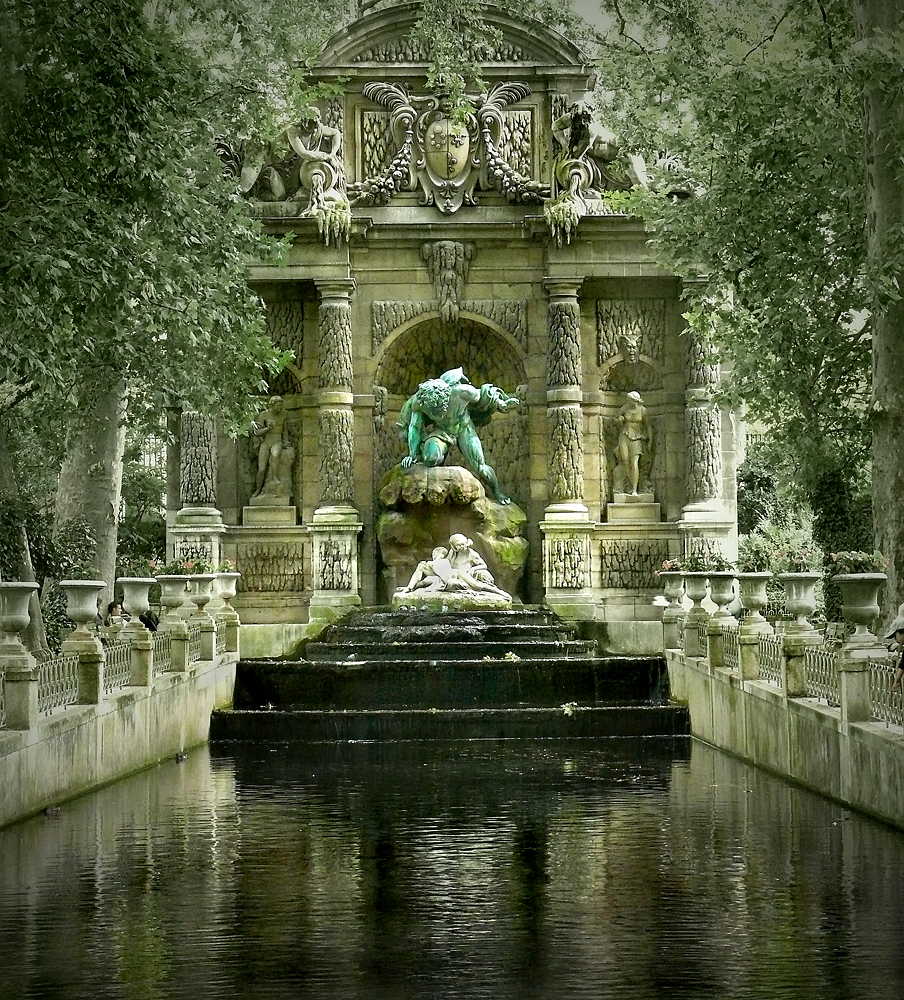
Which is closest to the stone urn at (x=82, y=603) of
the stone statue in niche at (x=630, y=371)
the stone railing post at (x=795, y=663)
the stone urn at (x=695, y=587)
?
the stone railing post at (x=795, y=663)

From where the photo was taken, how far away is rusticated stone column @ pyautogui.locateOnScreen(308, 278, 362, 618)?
26.9m

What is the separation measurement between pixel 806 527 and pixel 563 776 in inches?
1071

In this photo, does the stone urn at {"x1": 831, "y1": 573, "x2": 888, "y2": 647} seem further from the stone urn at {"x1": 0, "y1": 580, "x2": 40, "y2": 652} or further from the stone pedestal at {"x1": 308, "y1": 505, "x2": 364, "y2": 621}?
the stone pedestal at {"x1": 308, "y1": 505, "x2": 364, "y2": 621}

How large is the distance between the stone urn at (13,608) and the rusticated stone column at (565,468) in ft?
47.2

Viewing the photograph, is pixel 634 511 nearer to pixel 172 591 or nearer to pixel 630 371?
pixel 630 371

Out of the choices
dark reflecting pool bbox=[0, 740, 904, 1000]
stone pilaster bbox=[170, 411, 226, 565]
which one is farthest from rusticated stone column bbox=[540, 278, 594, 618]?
dark reflecting pool bbox=[0, 740, 904, 1000]

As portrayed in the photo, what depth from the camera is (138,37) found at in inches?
685

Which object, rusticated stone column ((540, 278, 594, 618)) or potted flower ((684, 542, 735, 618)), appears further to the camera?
rusticated stone column ((540, 278, 594, 618))

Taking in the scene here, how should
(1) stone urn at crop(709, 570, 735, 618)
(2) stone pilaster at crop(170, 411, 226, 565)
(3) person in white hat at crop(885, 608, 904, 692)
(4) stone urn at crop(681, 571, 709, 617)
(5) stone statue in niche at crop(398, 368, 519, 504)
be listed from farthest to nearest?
1. (2) stone pilaster at crop(170, 411, 226, 565)
2. (5) stone statue in niche at crop(398, 368, 519, 504)
3. (4) stone urn at crop(681, 571, 709, 617)
4. (1) stone urn at crop(709, 570, 735, 618)
5. (3) person in white hat at crop(885, 608, 904, 692)

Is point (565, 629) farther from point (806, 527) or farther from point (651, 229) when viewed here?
point (806, 527)

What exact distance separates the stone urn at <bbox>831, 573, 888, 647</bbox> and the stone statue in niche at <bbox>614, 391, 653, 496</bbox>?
14.7m

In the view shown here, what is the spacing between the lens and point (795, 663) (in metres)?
14.8

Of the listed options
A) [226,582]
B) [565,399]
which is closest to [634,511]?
[565,399]

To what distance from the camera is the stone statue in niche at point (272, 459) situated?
1098 inches
